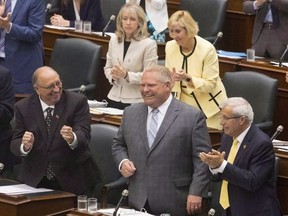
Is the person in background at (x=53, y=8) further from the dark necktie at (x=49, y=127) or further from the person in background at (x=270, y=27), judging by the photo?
the dark necktie at (x=49, y=127)

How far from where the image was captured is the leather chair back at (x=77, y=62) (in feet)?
25.6

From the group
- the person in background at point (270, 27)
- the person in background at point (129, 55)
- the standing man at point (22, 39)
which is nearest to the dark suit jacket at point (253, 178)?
the person in background at point (129, 55)

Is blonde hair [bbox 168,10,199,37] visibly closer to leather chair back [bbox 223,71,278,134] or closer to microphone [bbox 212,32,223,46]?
leather chair back [bbox 223,71,278,134]

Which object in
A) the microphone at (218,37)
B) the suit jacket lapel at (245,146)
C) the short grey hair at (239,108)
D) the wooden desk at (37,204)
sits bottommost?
the wooden desk at (37,204)

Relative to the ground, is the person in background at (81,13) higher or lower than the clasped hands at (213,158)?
higher

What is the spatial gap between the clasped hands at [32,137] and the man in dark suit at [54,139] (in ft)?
0.32

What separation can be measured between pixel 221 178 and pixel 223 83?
179 cm

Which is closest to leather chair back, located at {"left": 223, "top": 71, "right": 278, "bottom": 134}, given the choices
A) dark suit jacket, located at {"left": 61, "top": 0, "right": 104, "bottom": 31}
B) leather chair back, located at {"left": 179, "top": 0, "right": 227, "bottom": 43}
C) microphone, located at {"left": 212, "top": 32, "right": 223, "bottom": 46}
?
microphone, located at {"left": 212, "top": 32, "right": 223, "bottom": 46}

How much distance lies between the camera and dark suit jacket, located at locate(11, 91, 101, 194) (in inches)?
237

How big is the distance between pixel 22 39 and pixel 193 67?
1.26 m

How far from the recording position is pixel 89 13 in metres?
8.76

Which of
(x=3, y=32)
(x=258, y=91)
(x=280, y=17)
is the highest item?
(x=280, y=17)

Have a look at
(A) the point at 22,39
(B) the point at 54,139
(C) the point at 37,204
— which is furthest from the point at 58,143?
(A) the point at 22,39

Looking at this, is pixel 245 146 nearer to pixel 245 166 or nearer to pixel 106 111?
pixel 245 166
